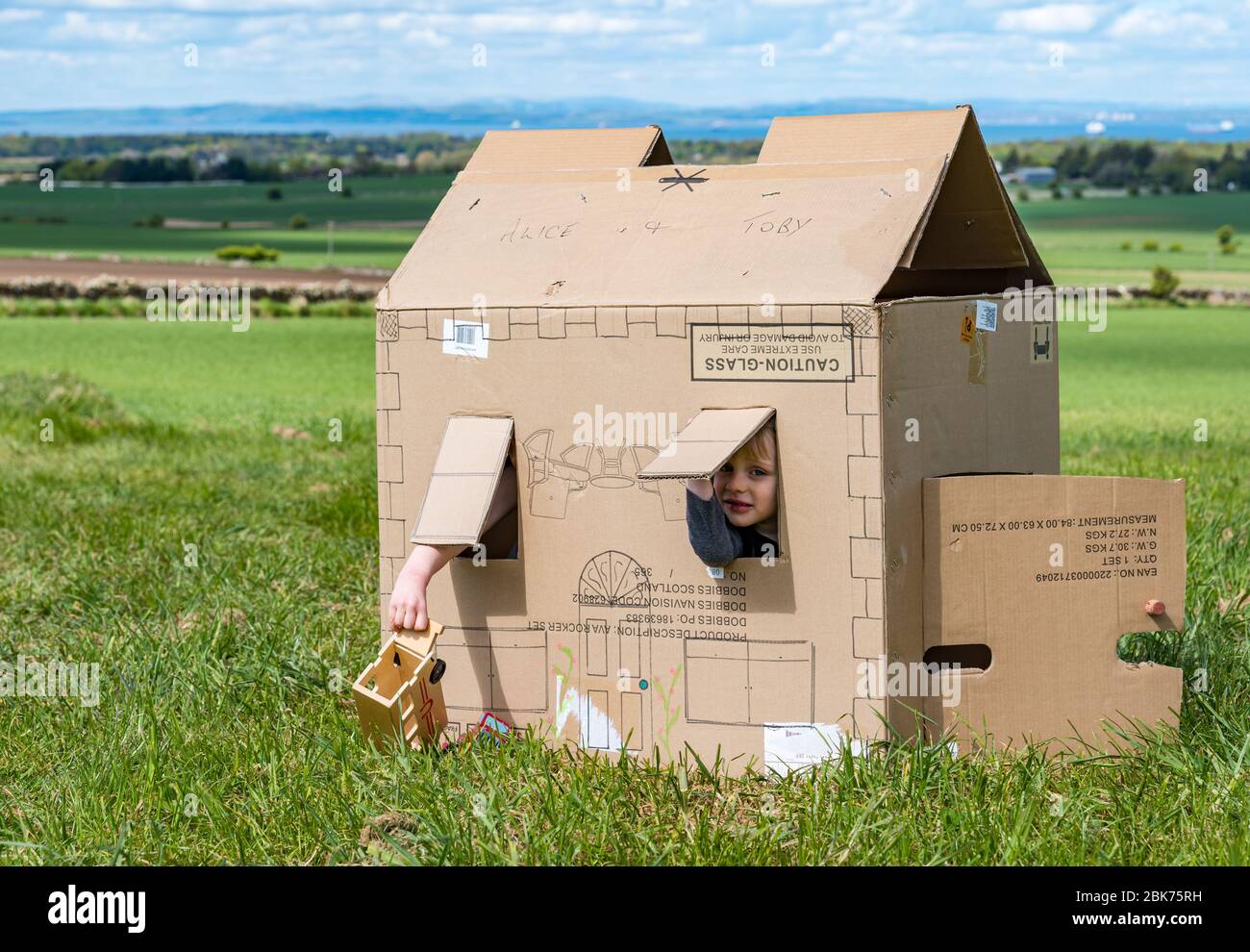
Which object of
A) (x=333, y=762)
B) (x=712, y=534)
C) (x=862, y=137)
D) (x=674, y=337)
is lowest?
(x=333, y=762)

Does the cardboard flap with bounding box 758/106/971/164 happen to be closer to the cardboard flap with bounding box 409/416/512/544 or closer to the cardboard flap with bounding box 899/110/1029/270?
the cardboard flap with bounding box 899/110/1029/270

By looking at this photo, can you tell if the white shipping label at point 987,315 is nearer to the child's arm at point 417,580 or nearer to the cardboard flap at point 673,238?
the cardboard flap at point 673,238

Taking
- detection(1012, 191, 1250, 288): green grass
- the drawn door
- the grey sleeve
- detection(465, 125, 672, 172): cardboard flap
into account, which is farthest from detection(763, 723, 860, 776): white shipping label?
detection(1012, 191, 1250, 288): green grass

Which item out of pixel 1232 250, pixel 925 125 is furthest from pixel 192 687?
pixel 1232 250

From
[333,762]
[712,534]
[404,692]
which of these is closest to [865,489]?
[712,534]

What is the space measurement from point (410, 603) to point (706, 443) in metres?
0.82

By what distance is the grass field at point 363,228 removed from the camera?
4316 centimetres

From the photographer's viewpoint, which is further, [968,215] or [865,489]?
[968,215]

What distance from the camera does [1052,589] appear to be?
3.31 m

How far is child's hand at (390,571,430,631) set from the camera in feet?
11.0

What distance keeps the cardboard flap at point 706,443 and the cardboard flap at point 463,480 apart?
1.27 ft

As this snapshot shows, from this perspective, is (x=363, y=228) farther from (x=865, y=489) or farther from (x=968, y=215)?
(x=865, y=489)

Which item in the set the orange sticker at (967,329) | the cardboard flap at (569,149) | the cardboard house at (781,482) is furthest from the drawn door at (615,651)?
the cardboard flap at (569,149)

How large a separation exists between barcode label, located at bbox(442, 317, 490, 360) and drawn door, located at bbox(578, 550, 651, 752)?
22.9 inches
